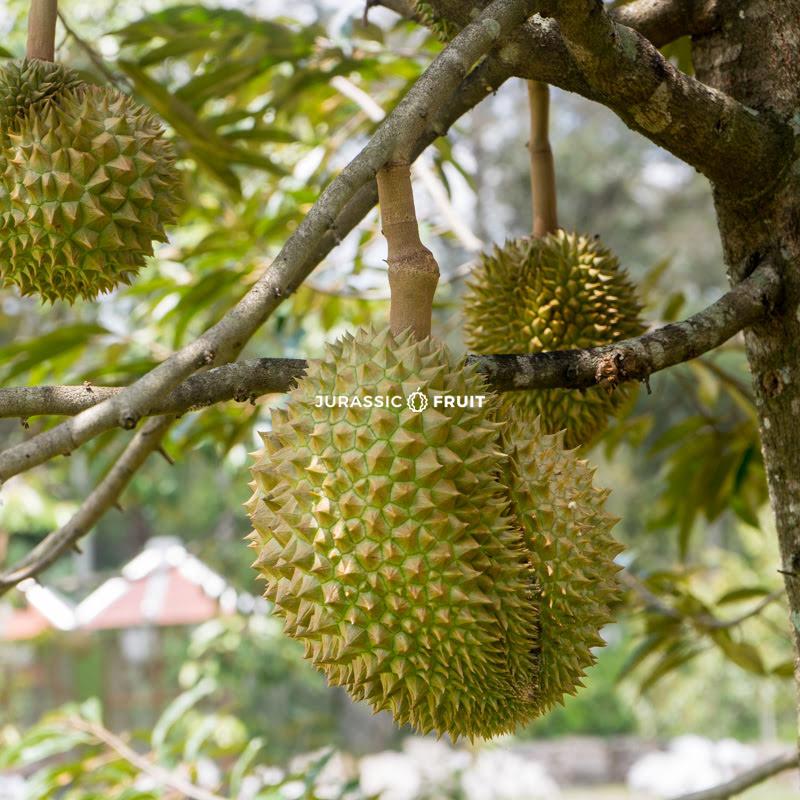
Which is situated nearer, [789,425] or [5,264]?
[789,425]

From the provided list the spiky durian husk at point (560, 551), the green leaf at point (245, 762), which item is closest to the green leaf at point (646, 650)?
the green leaf at point (245, 762)

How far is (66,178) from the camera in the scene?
1.31m

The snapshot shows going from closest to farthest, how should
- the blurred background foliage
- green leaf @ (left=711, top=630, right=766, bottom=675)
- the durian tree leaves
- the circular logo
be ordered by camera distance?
1. the circular logo
2. the durian tree leaves
3. the blurred background foliage
4. green leaf @ (left=711, top=630, right=766, bottom=675)

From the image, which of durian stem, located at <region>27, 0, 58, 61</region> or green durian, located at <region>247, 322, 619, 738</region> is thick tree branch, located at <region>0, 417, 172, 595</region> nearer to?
green durian, located at <region>247, 322, 619, 738</region>

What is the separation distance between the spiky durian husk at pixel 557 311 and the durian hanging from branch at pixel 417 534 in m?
0.42

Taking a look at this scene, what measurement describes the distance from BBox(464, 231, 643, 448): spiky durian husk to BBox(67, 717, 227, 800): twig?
1234mm

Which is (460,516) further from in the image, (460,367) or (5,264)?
(5,264)

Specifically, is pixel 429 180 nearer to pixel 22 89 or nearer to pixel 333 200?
pixel 22 89

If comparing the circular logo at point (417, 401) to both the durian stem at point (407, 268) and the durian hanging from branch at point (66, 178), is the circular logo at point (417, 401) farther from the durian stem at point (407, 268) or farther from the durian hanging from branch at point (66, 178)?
the durian hanging from branch at point (66, 178)

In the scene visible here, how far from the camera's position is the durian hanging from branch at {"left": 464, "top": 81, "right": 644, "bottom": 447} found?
156 cm

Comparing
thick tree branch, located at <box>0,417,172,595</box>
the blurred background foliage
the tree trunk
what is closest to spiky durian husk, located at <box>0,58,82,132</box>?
the blurred background foliage

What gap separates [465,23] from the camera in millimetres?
1151

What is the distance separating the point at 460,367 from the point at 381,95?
7.43 feet

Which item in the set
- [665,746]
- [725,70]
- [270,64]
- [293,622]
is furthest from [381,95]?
[665,746]
